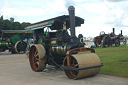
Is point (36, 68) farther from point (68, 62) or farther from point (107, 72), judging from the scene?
point (107, 72)

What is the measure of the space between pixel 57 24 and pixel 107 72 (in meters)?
2.83

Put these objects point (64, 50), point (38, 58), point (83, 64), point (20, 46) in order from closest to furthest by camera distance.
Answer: point (83, 64)
point (64, 50)
point (38, 58)
point (20, 46)

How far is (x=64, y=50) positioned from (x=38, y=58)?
1.48m

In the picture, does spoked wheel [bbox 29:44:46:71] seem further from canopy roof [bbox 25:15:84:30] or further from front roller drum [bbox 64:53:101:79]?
front roller drum [bbox 64:53:101:79]

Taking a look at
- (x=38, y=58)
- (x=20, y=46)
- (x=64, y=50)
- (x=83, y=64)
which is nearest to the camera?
(x=83, y=64)

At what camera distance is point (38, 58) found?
7879 mm

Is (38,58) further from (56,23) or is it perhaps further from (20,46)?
(20,46)

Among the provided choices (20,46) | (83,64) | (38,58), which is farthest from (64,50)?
(20,46)

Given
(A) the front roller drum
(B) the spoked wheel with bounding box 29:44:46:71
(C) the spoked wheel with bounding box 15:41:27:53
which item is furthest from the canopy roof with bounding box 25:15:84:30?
(C) the spoked wheel with bounding box 15:41:27:53

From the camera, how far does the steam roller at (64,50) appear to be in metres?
6.04

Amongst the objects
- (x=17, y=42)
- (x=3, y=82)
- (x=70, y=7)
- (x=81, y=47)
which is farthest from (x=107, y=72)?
(x=17, y=42)

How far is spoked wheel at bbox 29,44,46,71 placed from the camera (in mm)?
7427

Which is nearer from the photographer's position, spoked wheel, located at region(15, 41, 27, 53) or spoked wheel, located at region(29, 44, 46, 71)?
spoked wheel, located at region(29, 44, 46, 71)

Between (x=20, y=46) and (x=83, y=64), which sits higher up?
(x=20, y=46)
